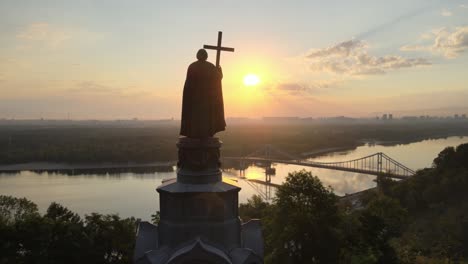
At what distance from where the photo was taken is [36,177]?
47.4 metres

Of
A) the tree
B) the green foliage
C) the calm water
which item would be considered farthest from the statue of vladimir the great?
the calm water

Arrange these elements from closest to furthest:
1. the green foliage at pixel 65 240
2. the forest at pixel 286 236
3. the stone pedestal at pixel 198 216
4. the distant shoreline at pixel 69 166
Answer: the stone pedestal at pixel 198 216
the green foliage at pixel 65 240
the forest at pixel 286 236
the distant shoreline at pixel 69 166

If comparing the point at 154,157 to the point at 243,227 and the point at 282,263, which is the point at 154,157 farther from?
the point at 243,227

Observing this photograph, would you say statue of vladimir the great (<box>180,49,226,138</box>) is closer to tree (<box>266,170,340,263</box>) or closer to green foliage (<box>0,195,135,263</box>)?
tree (<box>266,170,340,263</box>)

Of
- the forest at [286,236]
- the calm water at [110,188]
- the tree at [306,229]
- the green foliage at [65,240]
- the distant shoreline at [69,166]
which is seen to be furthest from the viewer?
the distant shoreline at [69,166]

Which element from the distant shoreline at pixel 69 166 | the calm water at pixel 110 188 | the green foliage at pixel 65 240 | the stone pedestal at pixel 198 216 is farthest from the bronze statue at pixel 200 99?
the distant shoreline at pixel 69 166

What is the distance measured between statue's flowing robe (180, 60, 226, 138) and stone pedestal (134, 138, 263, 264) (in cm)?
21

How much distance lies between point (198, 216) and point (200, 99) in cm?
182

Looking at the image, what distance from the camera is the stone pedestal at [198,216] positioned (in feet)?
17.1

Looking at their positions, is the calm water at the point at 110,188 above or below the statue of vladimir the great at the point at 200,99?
below

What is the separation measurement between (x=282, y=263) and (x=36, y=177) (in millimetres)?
45466

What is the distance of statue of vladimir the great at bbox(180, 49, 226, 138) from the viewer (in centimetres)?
576

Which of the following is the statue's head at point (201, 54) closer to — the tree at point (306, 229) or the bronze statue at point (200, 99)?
the bronze statue at point (200, 99)

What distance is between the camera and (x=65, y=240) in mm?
10883
